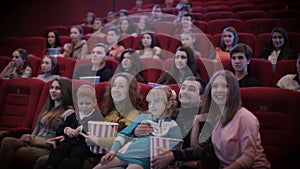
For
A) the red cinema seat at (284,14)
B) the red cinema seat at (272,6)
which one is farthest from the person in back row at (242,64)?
the red cinema seat at (272,6)

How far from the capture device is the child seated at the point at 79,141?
102 cm

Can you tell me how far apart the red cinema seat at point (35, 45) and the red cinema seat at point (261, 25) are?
3.72 ft

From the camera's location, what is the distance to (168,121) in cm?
95

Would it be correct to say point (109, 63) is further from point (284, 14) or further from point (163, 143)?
point (284, 14)

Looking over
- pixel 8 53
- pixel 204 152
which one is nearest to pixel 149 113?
pixel 204 152

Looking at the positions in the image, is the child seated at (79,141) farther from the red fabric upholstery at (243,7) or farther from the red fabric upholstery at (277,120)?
the red fabric upholstery at (243,7)

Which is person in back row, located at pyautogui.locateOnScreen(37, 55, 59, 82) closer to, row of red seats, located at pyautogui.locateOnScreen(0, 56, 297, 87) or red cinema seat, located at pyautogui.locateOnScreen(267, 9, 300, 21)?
row of red seats, located at pyautogui.locateOnScreen(0, 56, 297, 87)

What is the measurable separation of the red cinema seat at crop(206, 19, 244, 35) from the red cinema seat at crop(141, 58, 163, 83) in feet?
2.51

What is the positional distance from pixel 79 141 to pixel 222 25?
50.6 inches

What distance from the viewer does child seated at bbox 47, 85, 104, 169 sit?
1.02m

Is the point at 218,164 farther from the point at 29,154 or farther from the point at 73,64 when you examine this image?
the point at 73,64

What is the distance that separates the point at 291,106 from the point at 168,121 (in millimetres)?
290

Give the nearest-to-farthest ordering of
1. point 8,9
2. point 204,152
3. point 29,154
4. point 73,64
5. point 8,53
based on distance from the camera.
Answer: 1. point 204,152
2. point 29,154
3. point 73,64
4. point 8,53
5. point 8,9

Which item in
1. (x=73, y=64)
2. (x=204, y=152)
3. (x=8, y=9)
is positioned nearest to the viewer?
(x=204, y=152)
